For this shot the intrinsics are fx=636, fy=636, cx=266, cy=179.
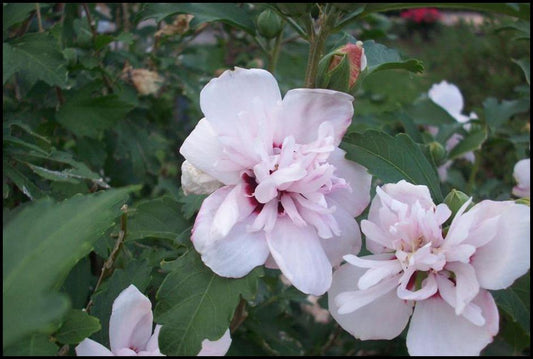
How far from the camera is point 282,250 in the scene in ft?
2.21

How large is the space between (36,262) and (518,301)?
66cm

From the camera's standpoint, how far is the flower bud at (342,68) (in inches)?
29.4

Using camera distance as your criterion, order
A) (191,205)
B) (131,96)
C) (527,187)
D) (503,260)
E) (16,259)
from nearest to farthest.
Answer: (16,259) < (503,260) < (191,205) < (527,187) < (131,96)

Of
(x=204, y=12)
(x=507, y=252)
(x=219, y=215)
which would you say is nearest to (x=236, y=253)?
(x=219, y=215)

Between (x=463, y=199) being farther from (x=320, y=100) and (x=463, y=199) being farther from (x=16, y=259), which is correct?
(x=16, y=259)

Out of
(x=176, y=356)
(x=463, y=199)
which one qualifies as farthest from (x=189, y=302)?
(x=463, y=199)

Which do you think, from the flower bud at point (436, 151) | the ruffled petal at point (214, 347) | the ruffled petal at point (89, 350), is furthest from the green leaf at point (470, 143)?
the ruffled petal at point (89, 350)

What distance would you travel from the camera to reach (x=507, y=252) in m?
0.63

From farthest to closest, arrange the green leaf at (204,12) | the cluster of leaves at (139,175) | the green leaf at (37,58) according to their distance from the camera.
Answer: the green leaf at (37,58) → the green leaf at (204,12) → the cluster of leaves at (139,175)

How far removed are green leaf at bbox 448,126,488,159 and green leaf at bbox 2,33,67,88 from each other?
810mm

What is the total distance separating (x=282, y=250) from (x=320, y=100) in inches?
6.8

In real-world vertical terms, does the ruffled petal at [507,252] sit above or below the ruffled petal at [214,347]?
above

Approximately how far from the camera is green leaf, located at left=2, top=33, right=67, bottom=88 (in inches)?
43.7

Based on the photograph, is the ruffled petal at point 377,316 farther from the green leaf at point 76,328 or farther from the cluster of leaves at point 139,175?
the green leaf at point 76,328
